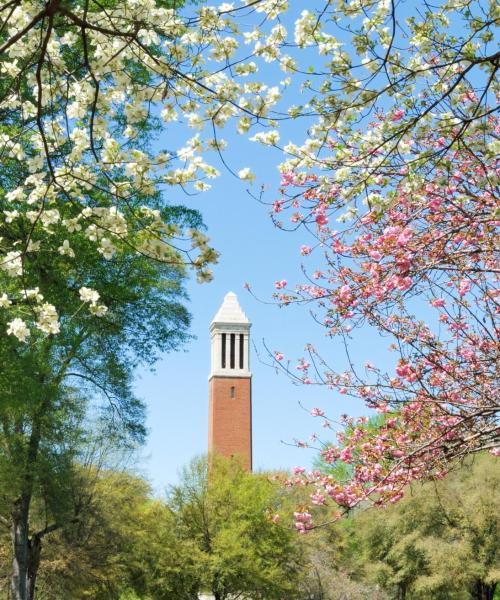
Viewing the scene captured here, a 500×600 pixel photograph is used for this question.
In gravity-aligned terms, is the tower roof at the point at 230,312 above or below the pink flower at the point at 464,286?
above

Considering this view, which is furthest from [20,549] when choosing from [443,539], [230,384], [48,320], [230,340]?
[230,340]

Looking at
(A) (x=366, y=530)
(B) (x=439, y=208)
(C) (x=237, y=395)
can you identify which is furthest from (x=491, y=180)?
(C) (x=237, y=395)

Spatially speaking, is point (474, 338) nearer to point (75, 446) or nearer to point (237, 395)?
point (75, 446)

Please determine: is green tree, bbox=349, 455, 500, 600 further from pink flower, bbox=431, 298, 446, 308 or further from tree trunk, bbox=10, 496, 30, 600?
pink flower, bbox=431, 298, 446, 308

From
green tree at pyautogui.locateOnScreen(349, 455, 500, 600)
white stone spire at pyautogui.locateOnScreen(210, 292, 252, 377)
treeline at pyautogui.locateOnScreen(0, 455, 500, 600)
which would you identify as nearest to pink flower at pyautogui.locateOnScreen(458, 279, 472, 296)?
treeline at pyautogui.locateOnScreen(0, 455, 500, 600)

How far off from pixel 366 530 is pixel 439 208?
1040 inches

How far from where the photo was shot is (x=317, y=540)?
39.1 meters

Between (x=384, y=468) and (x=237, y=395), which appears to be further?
(x=237, y=395)

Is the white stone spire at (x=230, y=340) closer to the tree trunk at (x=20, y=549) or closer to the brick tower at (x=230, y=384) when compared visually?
the brick tower at (x=230, y=384)

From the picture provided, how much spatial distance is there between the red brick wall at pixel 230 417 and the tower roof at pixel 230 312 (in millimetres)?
6392

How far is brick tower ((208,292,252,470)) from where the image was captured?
201ft

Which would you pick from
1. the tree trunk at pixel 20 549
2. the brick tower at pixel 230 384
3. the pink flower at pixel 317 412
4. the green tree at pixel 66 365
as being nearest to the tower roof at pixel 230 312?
the brick tower at pixel 230 384

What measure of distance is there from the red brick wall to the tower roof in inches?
252

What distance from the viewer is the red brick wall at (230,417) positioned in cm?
6116
